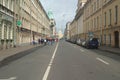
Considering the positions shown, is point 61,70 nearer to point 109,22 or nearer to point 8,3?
point 8,3

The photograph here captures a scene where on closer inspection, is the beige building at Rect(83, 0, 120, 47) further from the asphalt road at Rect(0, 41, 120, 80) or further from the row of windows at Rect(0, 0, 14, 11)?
the asphalt road at Rect(0, 41, 120, 80)

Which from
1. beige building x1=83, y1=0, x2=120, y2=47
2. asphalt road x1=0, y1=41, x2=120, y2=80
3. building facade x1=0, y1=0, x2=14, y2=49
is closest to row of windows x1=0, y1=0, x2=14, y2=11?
building facade x1=0, y1=0, x2=14, y2=49

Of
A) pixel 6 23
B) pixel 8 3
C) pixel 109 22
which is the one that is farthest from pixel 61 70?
pixel 109 22

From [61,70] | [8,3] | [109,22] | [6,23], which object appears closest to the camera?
[61,70]

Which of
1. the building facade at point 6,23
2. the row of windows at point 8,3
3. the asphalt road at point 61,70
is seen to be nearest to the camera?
the asphalt road at point 61,70

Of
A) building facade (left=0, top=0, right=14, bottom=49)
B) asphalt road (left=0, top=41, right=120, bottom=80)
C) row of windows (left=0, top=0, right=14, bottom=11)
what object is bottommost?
asphalt road (left=0, top=41, right=120, bottom=80)

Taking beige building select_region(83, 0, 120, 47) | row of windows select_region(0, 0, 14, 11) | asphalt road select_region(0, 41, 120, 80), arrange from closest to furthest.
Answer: asphalt road select_region(0, 41, 120, 80), row of windows select_region(0, 0, 14, 11), beige building select_region(83, 0, 120, 47)

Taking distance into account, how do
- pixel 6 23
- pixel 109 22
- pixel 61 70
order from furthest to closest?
pixel 109 22 → pixel 6 23 → pixel 61 70

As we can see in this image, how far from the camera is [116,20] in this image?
4166 cm

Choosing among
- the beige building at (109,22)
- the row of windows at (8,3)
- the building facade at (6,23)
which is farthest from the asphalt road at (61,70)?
the beige building at (109,22)

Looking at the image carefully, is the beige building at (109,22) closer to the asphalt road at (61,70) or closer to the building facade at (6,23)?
the building facade at (6,23)

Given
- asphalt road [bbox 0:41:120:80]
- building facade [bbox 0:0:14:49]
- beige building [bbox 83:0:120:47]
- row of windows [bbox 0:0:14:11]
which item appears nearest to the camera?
asphalt road [bbox 0:41:120:80]

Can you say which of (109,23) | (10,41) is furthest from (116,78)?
(109,23)

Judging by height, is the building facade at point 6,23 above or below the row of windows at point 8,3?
below
